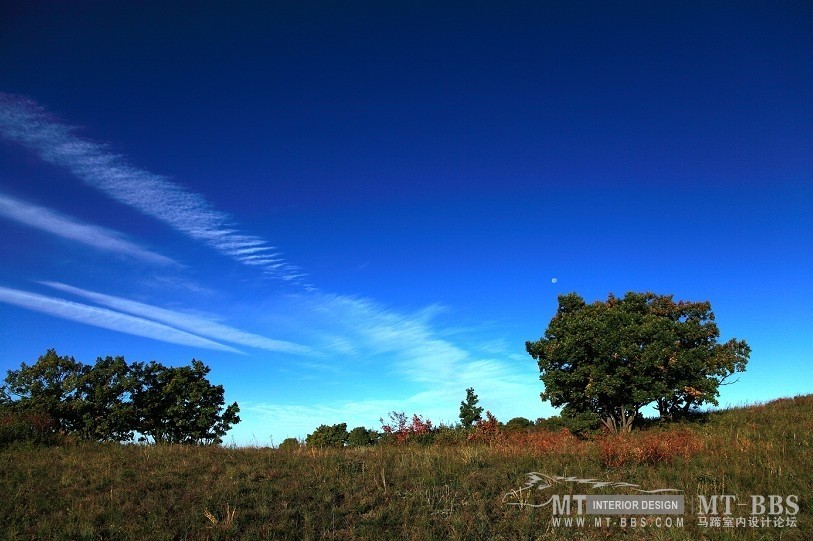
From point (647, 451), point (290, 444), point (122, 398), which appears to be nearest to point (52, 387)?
point (122, 398)

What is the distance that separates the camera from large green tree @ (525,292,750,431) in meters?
28.7

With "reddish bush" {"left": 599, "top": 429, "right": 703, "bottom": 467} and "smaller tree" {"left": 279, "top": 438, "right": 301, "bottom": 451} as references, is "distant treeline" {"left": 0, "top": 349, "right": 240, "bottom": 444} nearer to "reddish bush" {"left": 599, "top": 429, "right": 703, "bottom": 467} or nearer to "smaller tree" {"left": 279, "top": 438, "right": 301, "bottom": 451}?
"smaller tree" {"left": 279, "top": 438, "right": 301, "bottom": 451}

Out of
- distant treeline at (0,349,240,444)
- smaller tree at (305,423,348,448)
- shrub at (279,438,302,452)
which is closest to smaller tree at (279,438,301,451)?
shrub at (279,438,302,452)

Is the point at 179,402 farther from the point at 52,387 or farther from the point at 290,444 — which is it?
the point at 290,444

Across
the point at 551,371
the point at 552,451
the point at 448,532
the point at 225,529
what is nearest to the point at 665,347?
the point at 551,371

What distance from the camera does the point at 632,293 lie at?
35.2 m

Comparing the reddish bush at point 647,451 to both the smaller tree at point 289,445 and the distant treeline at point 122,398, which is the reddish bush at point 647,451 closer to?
the smaller tree at point 289,445

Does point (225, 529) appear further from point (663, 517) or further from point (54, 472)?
point (663, 517)

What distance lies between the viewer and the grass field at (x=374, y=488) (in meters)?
7.76

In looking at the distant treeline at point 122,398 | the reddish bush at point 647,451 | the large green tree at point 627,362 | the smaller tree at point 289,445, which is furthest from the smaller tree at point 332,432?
the reddish bush at point 647,451

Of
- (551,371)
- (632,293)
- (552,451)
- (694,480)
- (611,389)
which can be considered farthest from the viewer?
(632,293)

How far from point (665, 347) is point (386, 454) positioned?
79.6 ft

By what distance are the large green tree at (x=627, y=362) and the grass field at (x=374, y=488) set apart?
1613 cm

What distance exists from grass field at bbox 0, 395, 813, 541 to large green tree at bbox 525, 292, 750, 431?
16.1 m
